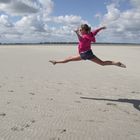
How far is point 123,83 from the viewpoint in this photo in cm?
1337

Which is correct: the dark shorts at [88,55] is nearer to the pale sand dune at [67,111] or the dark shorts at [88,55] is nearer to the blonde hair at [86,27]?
the blonde hair at [86,27]

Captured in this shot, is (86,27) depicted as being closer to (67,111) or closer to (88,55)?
(88,55)

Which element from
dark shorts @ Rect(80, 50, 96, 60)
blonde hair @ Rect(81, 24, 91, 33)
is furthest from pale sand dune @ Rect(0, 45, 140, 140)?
blonde hair @ Rect(81, 24, 91, 33)

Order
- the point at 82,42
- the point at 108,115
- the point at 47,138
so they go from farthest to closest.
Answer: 1. the point at 82,42
2. the point at 108,115
3. the point at 47,138

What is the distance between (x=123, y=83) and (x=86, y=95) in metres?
3.46

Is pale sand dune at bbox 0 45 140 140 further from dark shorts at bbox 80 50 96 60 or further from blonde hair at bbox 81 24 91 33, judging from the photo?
blonde hair at bbox 81 24 91 33

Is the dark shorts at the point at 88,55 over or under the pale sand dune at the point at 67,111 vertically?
over

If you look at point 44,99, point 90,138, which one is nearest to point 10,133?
point 90,138

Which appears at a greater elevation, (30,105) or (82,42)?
(82,42)

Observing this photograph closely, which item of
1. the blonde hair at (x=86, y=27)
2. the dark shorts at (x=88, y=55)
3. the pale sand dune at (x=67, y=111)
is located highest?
the blonde hair at (x=86, y=27)

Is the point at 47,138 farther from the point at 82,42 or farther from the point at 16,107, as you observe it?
the point at 82,42

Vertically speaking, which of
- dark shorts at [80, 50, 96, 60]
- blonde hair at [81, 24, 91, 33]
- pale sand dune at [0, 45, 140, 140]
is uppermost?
blonde hair at [81, 24, 91, 33]

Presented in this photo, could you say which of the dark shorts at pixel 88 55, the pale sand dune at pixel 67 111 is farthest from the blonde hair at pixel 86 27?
the pale sand dune at pixel 67 111

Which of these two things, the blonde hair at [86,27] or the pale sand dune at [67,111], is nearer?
the pale sand dune at [67,111]
